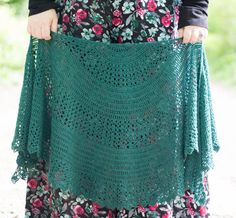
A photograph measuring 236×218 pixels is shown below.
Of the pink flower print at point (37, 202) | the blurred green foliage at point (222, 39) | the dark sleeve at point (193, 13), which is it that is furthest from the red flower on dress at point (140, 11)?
the blurred green foliage at point (222, 39)

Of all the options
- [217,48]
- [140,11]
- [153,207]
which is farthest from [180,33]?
[217,48]

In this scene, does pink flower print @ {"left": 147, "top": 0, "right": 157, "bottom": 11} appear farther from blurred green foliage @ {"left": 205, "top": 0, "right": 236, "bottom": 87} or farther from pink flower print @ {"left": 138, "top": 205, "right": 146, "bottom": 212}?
blurred green foliage @ {"left": 205, "top": 0, "right": 236, "bottom": 87}

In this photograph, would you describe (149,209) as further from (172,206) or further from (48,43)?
(48,43)

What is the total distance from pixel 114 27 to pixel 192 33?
0.24 m

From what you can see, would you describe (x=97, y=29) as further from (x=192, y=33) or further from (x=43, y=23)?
(x=192, y=33)

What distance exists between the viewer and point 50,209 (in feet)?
6.89

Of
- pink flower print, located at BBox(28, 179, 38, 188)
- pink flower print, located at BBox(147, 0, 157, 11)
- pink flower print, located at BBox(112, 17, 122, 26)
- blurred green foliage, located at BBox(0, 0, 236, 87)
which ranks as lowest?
pink flower print, located at BBox(28, 179, 38, 188)

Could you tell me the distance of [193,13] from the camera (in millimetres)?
1802

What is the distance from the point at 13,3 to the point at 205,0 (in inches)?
33.9

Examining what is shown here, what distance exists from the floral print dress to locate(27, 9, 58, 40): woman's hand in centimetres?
3

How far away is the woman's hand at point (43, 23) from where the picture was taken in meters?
1.84

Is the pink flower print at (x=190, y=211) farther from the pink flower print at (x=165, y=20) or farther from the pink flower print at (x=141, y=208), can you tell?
the pink flower print at (x=165, y=20)

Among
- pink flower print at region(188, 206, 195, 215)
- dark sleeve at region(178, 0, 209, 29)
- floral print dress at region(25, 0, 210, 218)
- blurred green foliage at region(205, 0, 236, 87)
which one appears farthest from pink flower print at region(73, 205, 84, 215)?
blurred green foliage at region(205, 0, 236, 87)

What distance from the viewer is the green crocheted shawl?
1824 millimetres
